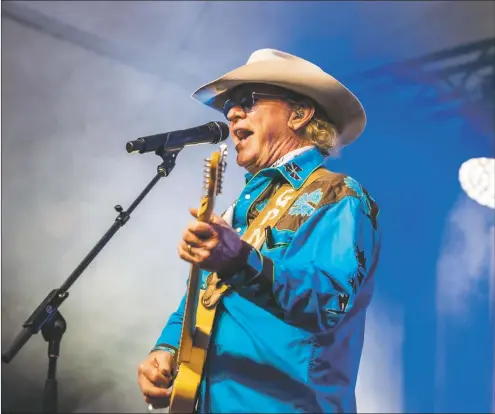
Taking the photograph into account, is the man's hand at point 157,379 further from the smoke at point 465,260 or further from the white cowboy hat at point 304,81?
the smoke at point 465,260

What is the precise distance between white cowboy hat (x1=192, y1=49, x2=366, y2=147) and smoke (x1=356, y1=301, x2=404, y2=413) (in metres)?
1.93

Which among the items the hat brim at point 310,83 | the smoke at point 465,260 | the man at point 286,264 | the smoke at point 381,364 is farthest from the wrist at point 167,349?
the smoke at point 465,260

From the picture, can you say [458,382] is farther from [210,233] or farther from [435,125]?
[210,233]

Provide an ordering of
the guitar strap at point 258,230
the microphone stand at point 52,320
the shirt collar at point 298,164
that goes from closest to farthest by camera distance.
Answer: the guitar strap at point 258,230
the shirt collar at point 298,164
the microphone stand at point 52,320

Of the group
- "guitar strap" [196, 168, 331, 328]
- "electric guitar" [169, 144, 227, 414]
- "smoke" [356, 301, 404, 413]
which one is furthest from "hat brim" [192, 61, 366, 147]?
"smoke" [356, 301, 404, 413]

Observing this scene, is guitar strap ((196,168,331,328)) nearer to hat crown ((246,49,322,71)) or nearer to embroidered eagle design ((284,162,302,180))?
embroidered eagle design ((284,162,302,180))

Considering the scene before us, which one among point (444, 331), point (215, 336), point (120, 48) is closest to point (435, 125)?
point (444, 331)

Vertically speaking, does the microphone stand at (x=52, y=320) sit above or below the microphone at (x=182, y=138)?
below

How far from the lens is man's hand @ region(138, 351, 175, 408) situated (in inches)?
54.6

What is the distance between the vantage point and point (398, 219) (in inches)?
138

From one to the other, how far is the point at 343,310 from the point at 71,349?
2.31 m

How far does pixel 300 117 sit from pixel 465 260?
2.22 metres

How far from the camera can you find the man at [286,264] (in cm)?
114

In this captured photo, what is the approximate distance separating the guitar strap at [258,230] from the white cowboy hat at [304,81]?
0.23m
